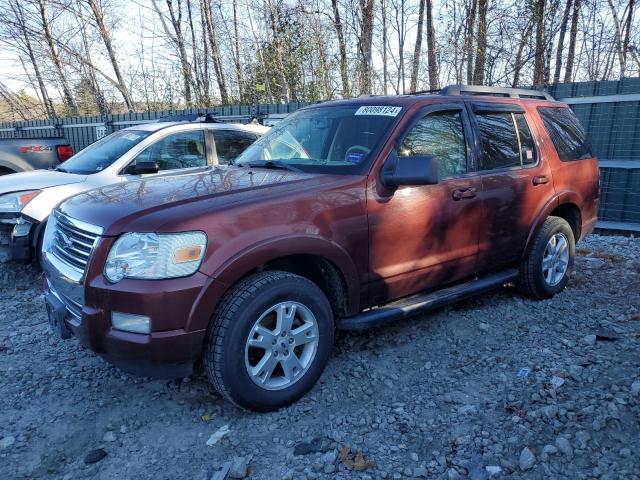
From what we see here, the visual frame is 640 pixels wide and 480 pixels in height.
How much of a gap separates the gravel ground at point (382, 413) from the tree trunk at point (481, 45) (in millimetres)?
9848

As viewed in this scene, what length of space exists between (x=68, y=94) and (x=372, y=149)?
20751 millimetres

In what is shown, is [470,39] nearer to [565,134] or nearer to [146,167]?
[565,134]

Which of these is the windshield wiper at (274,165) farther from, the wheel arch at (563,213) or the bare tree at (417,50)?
the bare tree at (417,50)

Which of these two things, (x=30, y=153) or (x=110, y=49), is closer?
(x=30, y=153)

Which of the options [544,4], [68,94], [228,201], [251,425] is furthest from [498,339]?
[68,94]

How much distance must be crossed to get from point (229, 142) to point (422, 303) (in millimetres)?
4002

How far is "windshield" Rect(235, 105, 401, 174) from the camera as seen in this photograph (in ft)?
11.3

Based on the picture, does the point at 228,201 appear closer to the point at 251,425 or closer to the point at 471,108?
the point at 251,425

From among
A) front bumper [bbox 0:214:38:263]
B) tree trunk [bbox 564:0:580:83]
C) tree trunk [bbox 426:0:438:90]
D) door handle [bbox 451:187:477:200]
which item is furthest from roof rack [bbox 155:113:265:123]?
tree trunk [bbox 564:0:580:83]

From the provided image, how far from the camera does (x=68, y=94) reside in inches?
803

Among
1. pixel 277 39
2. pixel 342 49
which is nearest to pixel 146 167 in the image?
pixel 277 39

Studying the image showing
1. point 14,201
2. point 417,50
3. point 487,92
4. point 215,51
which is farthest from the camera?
point 215,51

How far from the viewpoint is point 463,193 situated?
12.3ft

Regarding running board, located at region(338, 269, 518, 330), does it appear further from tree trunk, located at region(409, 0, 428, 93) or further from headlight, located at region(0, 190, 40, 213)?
tree trunk, located at region(409, 0, 428, 93)
